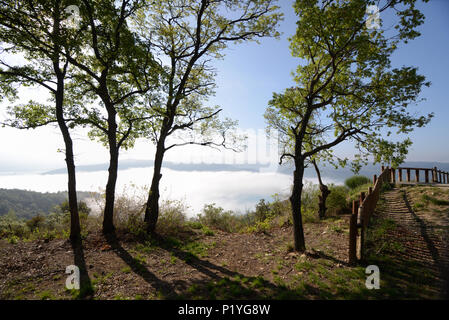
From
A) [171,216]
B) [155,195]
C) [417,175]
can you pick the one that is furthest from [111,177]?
[417,175]

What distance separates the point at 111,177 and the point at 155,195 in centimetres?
214

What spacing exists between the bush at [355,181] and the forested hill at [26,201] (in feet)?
161

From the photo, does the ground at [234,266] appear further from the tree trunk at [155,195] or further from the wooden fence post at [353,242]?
the tree trunk at [155,195]

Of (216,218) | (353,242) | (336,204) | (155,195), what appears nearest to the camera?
(353,242)

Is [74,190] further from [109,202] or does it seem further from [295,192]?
[295,192]

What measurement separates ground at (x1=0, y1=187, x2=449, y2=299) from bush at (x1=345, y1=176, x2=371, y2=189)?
342 inches

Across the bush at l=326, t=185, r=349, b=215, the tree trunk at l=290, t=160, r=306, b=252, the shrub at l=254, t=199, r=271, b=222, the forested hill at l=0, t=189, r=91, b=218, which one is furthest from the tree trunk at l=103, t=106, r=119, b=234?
the forested hill at l=0, t=189, r=91, b=218

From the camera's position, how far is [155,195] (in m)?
9.33

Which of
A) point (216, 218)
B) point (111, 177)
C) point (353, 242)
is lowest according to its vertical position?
point (216, 218)

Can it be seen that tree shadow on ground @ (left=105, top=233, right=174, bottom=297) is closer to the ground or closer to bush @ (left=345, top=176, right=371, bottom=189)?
the ground

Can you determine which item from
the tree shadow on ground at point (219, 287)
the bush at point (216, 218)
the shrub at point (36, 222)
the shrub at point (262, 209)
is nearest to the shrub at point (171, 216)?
the bush at point (216, 218)

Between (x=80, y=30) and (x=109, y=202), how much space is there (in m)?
6.88

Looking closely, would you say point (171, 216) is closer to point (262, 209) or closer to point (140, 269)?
point (140, 269)

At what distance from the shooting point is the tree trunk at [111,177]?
8.56 meters
